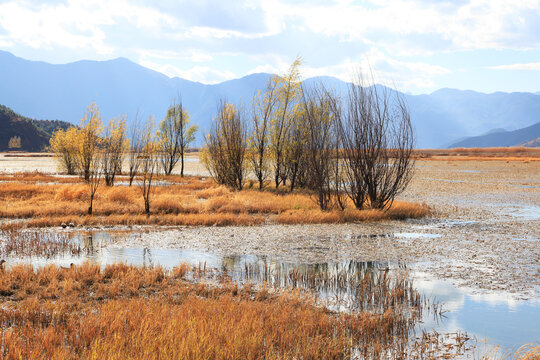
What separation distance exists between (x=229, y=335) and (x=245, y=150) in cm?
2684

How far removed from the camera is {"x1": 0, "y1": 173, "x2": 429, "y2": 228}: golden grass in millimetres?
19156

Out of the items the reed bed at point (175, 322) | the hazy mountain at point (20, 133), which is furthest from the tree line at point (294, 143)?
the hazy mountain at point (20, 133)

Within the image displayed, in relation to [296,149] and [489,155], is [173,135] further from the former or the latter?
[489,155]

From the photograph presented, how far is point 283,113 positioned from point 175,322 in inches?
1049

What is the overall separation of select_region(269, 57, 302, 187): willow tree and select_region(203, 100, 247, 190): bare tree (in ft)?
7.43

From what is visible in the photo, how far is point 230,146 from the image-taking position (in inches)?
1273

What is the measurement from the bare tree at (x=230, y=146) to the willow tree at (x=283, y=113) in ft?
7.43

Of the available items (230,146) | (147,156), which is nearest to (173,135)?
(230,146)

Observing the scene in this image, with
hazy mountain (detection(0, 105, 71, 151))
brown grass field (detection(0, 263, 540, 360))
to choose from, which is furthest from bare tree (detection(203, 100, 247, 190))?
hazy mountain (detection(0, 105, 71, 151))

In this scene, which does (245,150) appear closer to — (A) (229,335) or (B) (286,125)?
(B) (286,125)

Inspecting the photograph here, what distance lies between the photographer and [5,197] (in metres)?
24.6

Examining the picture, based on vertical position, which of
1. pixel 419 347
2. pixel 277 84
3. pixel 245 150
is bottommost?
pixel 419 347

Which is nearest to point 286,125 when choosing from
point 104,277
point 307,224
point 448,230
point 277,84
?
point 277,84

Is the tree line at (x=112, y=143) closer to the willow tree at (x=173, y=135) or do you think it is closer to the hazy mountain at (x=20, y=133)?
the willow tree at (x=173, y=135)
